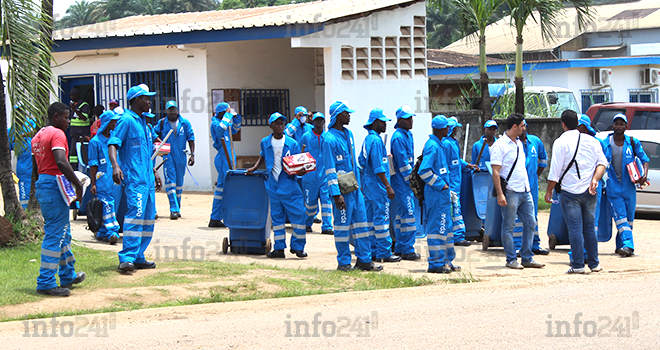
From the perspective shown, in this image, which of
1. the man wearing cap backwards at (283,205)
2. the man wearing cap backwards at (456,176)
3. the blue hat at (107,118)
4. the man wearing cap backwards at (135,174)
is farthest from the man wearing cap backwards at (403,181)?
the blue hat at (107,118)

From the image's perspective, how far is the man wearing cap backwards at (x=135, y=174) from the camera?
816 centimetres

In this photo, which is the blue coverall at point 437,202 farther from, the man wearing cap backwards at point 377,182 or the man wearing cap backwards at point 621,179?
the man wearing cap backwards at point 621,179

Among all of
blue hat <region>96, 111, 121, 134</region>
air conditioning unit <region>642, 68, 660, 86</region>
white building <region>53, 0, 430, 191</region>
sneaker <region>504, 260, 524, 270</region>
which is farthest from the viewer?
air conditioning unit <region>642, 68, 660, 86</region>

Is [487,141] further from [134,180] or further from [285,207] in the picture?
[134,180]

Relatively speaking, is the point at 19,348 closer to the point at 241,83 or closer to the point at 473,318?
the point at 473,318

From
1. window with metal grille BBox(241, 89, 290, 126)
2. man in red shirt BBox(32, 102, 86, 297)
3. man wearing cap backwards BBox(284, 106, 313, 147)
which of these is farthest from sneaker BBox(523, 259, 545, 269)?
window with metal grille BBox(241, 89, 290, 126)

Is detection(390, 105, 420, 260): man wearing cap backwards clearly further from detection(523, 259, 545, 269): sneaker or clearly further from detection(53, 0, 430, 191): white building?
detection(53, 0, 430, 191): white building

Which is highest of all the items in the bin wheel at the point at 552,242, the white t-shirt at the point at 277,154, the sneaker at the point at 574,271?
the white t-shirt at the point at 277,154

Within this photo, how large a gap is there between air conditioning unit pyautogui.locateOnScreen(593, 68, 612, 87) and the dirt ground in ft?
57.7

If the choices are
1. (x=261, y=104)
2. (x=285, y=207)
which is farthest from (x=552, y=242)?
(x=261, y=104)

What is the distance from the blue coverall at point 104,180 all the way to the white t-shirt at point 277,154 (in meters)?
2.41

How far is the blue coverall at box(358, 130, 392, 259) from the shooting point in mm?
8992

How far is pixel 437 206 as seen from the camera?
8672mm

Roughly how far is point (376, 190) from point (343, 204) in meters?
0.80
